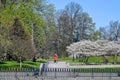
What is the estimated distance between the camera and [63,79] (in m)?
21.7

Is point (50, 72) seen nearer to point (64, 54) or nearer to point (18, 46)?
point (18, 46)

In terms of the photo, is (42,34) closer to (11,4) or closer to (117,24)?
(11,4)

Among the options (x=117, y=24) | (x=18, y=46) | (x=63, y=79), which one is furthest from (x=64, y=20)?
(x=63, y=79)

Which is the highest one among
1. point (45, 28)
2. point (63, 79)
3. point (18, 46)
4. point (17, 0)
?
point (17, 0)

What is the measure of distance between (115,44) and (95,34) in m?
20.4

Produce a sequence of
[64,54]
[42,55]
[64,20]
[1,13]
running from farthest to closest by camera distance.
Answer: [64,54]
[64,20]
[42,55]
[1,13]

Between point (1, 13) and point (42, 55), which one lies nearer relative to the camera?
point (1, 13)

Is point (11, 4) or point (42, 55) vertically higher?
point (11, 4)

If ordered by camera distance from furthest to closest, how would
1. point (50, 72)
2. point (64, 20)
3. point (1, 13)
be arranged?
point (64, 20) < point (1, 13) < point (50, 72)

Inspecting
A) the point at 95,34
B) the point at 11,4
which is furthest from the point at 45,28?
the point at 95,34

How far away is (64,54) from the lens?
3002 inches

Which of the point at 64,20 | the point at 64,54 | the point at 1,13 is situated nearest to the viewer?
the point at 1,13

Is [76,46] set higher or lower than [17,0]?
lower

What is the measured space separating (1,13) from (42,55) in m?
21.3
